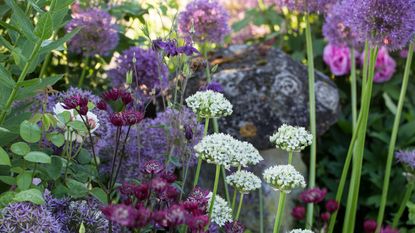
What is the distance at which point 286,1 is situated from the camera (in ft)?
7.87

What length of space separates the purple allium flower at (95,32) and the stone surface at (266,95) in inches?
16.0

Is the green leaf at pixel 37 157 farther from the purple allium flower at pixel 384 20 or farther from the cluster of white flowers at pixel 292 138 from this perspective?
the purple allium flower at pixel 384 20

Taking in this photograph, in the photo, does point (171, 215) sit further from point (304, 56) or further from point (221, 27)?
point (304, 56)

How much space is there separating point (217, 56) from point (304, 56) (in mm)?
722

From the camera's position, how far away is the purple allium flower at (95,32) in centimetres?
262

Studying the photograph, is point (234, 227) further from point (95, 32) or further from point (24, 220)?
point (95, 32)

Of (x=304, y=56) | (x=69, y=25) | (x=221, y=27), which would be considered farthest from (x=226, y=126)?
(x=304, y=56)

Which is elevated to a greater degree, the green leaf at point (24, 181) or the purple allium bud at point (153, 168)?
the purple allium bud at point (153, 168)

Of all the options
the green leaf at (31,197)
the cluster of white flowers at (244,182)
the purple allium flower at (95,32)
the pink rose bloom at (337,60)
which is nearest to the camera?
the green leaf at (31,197)

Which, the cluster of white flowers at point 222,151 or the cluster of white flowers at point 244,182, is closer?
the cluster of white flowers at point 222,151

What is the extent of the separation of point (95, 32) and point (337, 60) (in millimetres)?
1435

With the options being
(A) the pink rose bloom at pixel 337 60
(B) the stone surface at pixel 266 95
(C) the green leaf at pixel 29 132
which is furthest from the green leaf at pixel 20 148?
(A) the pink rose bloom at pixel 337 60

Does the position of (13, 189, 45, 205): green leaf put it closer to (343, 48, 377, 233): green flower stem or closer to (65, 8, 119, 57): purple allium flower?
(343, 48, 377, 233): green flower stem

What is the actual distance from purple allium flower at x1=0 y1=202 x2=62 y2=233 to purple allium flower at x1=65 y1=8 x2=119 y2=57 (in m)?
1.26
